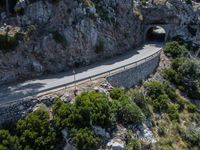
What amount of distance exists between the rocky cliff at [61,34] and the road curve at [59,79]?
1.38 metres

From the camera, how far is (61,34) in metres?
59.0

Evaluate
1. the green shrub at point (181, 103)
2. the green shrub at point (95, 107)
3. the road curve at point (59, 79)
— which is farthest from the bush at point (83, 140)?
the green shrub at point (181, 103)

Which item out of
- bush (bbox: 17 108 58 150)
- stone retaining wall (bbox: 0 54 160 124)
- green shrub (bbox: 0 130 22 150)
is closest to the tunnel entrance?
stone retaining wall (bbox: 0 54 160 124)

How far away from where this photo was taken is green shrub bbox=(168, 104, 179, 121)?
5856cm

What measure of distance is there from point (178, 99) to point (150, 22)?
69.3ft

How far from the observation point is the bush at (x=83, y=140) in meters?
44.0

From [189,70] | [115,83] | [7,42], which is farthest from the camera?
[189,70]

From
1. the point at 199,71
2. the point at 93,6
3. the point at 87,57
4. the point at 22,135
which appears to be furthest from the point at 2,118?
the point at 199,71

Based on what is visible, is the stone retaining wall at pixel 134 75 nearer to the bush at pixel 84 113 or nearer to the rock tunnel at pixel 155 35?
the bush at pixel 84 113

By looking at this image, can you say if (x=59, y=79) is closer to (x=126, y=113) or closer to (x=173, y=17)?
(x=126, y=113)

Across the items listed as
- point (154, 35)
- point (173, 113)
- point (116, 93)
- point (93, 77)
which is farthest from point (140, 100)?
point (154, 35)

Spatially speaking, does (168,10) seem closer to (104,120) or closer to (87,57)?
(87,57)

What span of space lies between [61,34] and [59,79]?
303 inches

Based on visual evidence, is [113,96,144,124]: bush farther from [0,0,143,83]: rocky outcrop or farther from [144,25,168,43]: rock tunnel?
[144,25,168,43]: rock tunnel
